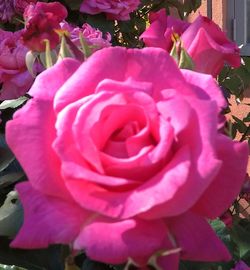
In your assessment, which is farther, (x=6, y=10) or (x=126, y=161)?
(x=6, y=10)

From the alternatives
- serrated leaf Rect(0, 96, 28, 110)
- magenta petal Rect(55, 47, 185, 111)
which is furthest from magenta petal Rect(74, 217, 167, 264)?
serrated leaf Rect(0, 96, 28, 110)

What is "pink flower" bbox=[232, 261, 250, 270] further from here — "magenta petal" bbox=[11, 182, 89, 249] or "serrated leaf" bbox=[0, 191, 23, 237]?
"magenta petal" bbox=[11, 182, 89, 249]

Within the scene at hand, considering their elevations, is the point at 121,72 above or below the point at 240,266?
above

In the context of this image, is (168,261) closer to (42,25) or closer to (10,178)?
(10,178)

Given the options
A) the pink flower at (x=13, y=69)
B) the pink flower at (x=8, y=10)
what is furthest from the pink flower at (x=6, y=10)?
the pink flower at (x=13, y=69)

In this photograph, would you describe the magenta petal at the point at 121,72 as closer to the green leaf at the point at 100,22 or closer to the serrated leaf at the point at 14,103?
the serrated leaf at the point at 14,103

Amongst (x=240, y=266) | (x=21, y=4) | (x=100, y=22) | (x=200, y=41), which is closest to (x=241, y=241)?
(x=240, y=266)
